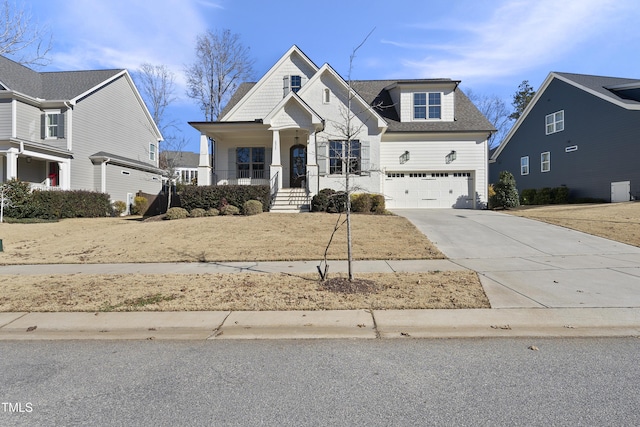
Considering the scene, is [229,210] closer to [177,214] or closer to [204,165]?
[177,214]

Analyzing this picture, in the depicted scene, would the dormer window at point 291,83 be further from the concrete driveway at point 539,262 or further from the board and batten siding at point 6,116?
the board and batten siding at point 6,116

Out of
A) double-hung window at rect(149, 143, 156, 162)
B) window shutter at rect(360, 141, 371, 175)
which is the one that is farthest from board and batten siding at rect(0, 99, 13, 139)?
window shutter at rect(360, 141, 371, 175)

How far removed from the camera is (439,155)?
21.4 m

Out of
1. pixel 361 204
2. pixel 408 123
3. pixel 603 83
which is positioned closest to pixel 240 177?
pixel 361 204

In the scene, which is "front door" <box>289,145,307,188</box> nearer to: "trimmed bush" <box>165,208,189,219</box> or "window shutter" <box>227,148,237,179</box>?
"window shutter" <box>227,148,237,179</box>

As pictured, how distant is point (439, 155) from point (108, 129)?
22.3 metres

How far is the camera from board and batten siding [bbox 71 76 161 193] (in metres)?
23.0

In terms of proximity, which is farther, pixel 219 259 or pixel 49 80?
pixel 49 80

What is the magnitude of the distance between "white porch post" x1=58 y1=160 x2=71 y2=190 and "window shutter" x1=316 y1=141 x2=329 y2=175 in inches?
598

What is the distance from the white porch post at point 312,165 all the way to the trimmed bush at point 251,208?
11.0 ft

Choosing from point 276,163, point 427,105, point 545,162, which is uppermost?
point 427,105

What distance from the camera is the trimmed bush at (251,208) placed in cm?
1614

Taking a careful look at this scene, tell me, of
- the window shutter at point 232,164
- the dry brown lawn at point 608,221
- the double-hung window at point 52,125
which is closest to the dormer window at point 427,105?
the dry brown lawn at point 608,221

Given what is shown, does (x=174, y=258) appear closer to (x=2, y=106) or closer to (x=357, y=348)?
(x=357, y=348)
